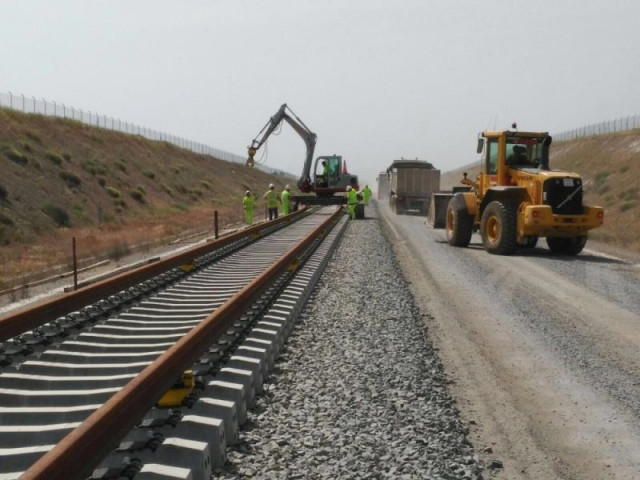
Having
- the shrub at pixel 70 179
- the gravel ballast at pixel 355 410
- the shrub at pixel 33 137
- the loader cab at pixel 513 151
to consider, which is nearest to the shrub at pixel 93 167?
the shrub at pixel 33 137

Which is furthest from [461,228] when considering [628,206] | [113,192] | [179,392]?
[628,206]

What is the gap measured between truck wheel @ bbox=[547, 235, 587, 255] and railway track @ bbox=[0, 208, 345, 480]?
9.27 meters

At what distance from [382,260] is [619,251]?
8205 mm

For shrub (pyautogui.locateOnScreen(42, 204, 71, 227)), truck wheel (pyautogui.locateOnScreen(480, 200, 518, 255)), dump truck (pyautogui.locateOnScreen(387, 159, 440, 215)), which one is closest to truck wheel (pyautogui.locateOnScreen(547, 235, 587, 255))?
truck wheel (pyautogui.locateOnScreen(480, 200, 518, 255))

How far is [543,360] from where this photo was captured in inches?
268

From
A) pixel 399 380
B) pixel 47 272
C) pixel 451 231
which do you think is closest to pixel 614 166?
pixel 451 231

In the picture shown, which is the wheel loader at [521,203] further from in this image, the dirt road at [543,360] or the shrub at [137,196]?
the shrub at [137,196]

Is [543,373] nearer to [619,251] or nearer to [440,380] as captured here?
[440,380]

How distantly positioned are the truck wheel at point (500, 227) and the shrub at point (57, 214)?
18.5 meters

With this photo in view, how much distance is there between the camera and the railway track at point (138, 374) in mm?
3533

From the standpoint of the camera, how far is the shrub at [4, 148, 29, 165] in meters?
32.2

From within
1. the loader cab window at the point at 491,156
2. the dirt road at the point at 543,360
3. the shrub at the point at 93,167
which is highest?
the shrub at the point at 93,167

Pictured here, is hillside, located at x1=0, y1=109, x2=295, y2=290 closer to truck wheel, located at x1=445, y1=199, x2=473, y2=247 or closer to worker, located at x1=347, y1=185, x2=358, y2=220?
worker, located at x1=347, y1=185, x2=358, y2=220

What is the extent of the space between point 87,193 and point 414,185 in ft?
57.4
